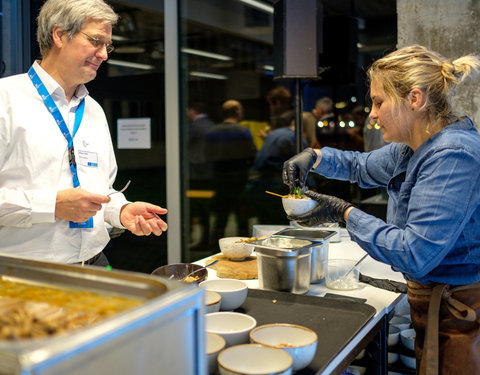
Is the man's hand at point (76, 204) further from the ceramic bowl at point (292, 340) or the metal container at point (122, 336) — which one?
the ceramic bowl at point (292, 340)

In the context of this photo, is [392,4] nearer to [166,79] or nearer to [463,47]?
[463,47]

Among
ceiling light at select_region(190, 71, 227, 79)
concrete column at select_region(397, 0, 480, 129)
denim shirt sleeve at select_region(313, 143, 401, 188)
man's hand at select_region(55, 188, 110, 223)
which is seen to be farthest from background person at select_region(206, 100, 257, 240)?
man's hand at select_region(55, 188, 110, 223)

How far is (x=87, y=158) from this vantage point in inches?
81.0

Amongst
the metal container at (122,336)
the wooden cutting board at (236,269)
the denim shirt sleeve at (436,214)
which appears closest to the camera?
the metal container at (122,336)

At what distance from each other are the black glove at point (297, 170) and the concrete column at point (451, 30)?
1281mm

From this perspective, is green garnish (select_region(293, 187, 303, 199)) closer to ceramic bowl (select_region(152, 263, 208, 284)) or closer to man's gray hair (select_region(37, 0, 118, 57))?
ceramic bowl (select_region(152, 263, 208, 284))

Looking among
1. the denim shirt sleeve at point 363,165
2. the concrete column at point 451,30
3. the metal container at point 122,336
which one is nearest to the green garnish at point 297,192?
the denim shirt sleeve at point 363,165

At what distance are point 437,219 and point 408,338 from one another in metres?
0.86

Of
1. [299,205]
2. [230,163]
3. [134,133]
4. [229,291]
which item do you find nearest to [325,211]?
[299,205]

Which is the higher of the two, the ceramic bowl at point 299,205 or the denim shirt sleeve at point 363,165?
the denim shirt sleeve at point 363,165

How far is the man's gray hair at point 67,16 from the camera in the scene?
1.98 metres

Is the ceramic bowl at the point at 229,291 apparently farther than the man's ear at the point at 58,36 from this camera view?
No

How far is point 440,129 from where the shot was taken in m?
1.66

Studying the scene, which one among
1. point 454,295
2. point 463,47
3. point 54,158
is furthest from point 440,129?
point 463,47
